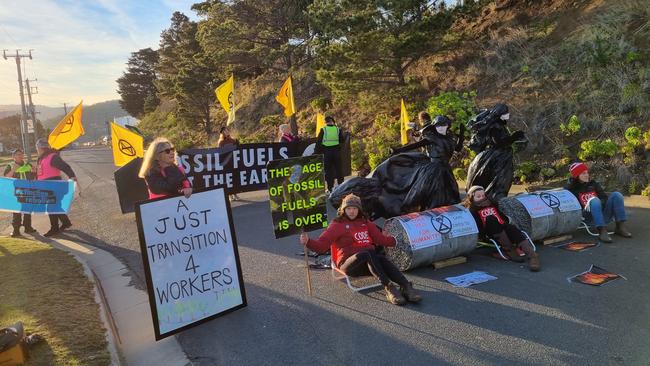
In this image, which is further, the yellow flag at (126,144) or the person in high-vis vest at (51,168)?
the yellow flag at (126,144)

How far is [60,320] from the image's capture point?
452 centimetres

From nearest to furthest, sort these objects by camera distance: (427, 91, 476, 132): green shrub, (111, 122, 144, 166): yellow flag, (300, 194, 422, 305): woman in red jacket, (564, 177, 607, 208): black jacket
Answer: (300, 194, 422, 305): woman in red jacket, (564, 177, 607, 208): black jacket, (111, 122, 144, 166): yellow flag, (427, 91, 476, 132): green shrub

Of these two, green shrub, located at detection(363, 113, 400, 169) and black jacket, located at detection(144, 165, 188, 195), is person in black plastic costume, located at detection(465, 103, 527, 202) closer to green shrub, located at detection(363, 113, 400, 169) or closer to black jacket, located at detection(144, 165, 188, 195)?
black jacket, located at detection(144, 165, 188, 195)

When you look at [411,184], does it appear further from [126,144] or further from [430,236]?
[126,144]

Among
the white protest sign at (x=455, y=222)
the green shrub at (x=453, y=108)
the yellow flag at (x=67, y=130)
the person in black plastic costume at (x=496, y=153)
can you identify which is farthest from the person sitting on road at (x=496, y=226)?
the yellow flag at (x=67, y=130)

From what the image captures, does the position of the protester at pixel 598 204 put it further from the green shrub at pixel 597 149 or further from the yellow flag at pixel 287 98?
the yellow flag at pixel 287 98

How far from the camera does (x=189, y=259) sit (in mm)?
4613

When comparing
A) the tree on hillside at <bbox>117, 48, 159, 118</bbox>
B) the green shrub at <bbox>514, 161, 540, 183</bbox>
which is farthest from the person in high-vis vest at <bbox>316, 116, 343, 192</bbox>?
the tree on hillside at <bbox>117, 48, 159, 118</bbox>

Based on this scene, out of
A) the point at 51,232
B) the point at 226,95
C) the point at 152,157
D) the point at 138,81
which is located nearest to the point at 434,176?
the point at 152,157

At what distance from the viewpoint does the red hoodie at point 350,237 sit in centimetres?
521

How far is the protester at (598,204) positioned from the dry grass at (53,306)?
6143 mm

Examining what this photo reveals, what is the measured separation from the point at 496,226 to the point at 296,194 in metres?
2.57

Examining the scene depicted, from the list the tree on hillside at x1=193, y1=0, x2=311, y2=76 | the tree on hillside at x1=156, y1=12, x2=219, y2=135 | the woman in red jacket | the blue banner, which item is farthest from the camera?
the tree on hillside at x1=156, y1=12, x2=219, y2=135

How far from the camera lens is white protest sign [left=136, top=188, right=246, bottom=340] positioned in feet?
14.3
